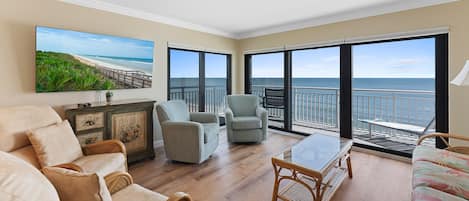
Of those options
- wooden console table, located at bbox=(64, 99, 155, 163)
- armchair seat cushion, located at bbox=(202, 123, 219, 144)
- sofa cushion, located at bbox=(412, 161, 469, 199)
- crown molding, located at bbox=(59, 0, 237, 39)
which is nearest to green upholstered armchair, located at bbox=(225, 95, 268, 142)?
armchair seat cushion, located at bbox=(202, 123, 219, 144)

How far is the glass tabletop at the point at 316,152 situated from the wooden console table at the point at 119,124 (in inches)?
77.8

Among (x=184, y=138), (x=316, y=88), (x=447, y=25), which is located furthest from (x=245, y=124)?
(x=447, y=25)

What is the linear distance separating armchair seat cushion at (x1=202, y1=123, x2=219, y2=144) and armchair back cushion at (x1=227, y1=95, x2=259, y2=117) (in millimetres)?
976

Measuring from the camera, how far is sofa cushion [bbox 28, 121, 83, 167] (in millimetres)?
1940

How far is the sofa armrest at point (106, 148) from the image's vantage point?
7.50 ft

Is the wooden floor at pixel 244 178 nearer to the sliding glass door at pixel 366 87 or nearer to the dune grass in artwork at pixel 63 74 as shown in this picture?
the sliding glass door at pixel 366 87

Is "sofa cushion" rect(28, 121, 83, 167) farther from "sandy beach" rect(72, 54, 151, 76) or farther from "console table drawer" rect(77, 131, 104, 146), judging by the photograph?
"sandy beach" rect(72, 54, 151, 76)

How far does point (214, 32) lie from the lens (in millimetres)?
4758

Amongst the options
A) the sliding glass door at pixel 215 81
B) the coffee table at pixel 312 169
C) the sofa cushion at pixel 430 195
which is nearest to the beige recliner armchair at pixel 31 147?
the coffee table at pixel 312 169

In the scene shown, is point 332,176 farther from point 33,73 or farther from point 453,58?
point 33,73

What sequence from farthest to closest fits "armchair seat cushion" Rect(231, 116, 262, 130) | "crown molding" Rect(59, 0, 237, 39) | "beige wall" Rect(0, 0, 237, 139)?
"armchair seat cushion" Rect(231, 116, 262, 130)
"crown molding" Rect(59, 0, 237, 39)
"beige wall" Rect(0, 0, 237, 139)

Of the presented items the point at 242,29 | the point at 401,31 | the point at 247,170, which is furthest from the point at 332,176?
the point at 242,29

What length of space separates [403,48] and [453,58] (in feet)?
2.28

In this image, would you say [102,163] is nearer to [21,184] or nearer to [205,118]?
[21,184]
